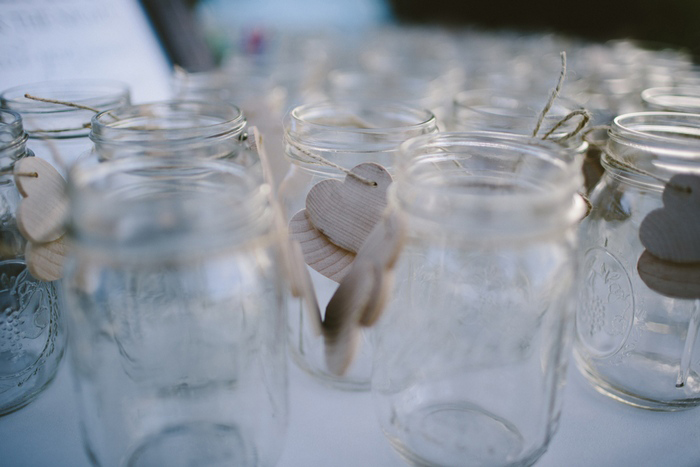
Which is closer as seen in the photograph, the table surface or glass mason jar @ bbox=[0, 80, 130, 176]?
the table surface

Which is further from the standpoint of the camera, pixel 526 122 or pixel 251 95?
pixel 251 95

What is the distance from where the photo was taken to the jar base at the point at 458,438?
1.47 feet

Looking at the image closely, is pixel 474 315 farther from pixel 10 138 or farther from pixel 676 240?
pixel 10 138

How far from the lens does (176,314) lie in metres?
0.53

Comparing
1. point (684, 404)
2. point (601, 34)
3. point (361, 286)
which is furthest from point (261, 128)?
point (601, 34)

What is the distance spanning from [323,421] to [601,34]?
7.38 feet

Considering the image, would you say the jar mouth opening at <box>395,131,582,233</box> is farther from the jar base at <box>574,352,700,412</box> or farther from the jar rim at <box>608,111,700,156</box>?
the jar base at <box>574,352,700,412</box>

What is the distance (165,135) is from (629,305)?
50 centimetres

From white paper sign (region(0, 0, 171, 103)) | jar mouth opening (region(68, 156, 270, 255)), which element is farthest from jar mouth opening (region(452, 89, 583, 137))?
white paper sign (region(0, 0, 171, 103))

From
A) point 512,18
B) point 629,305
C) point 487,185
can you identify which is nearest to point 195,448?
point 487,185

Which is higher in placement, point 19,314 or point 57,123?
point 57,123

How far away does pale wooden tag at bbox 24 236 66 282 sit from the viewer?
0.46 m

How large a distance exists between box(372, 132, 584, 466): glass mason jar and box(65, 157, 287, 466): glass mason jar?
0.11 m

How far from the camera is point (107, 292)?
440 mm
